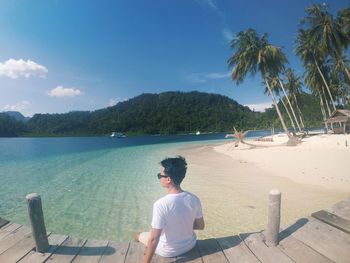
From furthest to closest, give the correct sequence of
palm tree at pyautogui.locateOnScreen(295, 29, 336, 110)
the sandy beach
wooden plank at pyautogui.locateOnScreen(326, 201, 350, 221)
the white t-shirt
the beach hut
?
palm tree at pyautogui.locateOnScreen(295, 29, 336, 110), the beach hut, the sandy beach, wooden plank at pyautogui.locateOnScreen(326, 201, 350, 221), the white t-shirt

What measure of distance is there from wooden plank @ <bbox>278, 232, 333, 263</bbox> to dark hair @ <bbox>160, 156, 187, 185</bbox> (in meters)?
1.85

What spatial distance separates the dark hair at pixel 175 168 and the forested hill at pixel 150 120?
412 feet

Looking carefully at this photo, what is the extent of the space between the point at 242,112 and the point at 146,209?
14699 centimetres

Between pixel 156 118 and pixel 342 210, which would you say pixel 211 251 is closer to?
pixel 342 210

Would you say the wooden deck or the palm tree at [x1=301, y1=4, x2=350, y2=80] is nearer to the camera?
the wooden deck

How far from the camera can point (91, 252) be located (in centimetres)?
349

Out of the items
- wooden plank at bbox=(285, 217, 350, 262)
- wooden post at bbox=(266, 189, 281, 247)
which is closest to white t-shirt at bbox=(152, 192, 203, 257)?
wooden post at bbox=(266, 189, 281, 247)

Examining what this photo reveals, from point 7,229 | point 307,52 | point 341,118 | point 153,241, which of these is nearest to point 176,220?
point 153,241

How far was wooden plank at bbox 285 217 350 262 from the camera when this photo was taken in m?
3.24

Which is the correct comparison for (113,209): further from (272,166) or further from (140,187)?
(272,166)

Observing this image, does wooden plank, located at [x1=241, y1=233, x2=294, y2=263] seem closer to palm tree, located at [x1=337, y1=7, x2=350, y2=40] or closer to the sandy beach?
the sandy beach

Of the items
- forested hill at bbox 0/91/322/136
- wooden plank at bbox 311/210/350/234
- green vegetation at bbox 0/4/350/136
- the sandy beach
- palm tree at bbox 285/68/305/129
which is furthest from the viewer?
forested hill at bbox 0/91/322/136

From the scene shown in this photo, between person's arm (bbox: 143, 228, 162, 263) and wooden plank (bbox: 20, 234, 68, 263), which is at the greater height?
person's arm (bbox: 143, 228, 162, 263)

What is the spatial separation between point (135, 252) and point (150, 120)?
141250 millimetres
